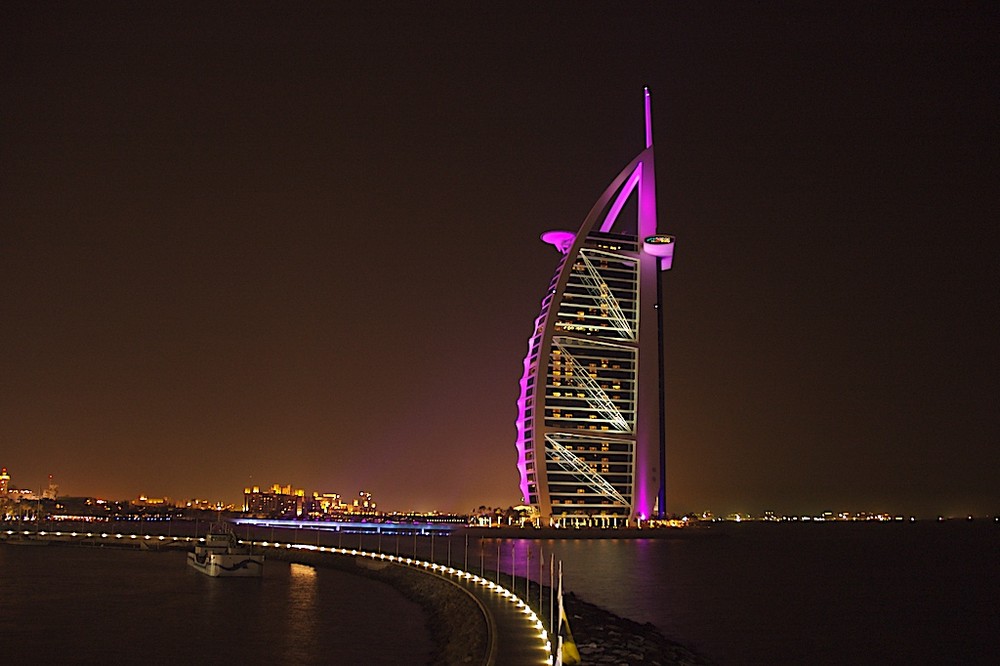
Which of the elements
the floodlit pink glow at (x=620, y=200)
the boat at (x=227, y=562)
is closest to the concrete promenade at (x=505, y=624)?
the boat at (x=227, y=562)

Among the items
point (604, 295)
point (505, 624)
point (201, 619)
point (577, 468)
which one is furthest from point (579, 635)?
point (604, 295)

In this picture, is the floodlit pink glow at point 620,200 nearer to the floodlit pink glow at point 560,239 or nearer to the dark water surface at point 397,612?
the floodlit pink glow at point 560,239

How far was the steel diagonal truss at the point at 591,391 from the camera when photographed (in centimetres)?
13275

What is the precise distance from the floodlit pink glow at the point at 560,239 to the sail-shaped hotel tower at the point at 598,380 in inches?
5.5

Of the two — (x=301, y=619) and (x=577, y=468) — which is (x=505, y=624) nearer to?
(x=301, y=619)

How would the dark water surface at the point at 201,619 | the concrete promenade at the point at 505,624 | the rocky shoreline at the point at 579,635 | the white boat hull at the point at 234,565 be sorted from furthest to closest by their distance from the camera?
the white boat hull at the point at 234,565 < the dark water surface at the point at 201,619 < the rocky shoreline at the point at 579,635 < the concrete promenade at the point at 505,624

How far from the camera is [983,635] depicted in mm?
42219

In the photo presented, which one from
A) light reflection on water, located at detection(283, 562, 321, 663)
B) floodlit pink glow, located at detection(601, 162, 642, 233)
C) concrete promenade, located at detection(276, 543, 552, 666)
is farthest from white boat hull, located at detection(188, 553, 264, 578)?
floodlit pink glow, located at detection(601, 162, 642, 233)

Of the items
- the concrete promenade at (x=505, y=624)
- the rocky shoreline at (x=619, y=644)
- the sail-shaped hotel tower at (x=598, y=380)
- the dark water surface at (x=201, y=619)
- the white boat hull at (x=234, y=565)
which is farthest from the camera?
the sail-shaped hotel tower at (x=598, y=380)

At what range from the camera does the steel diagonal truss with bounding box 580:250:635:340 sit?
137 metres

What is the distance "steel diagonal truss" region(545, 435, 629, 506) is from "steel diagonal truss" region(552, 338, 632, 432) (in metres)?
7.15

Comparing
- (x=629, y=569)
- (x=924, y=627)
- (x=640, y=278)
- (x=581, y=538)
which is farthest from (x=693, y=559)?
(x=640, y=278)

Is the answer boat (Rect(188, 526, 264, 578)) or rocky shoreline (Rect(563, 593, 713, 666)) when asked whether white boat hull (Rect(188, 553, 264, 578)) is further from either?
rocky shoreline (Rect(563, 593, 713, 666))

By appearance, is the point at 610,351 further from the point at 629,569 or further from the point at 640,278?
the point at 629,569
